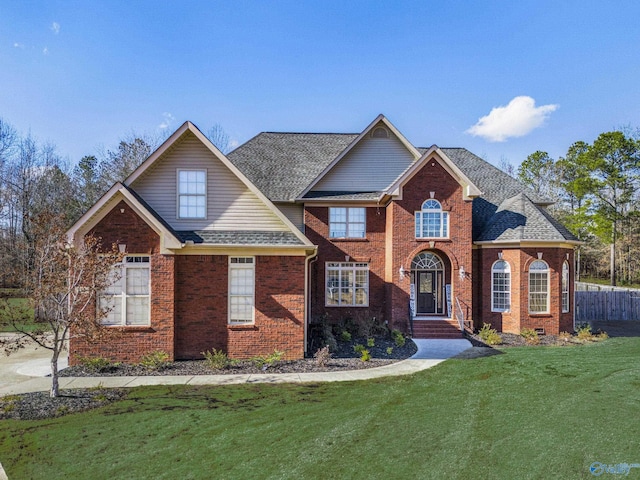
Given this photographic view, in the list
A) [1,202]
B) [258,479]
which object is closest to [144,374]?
[258,479]

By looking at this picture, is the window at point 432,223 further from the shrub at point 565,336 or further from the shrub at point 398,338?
the shrub at point 565,336

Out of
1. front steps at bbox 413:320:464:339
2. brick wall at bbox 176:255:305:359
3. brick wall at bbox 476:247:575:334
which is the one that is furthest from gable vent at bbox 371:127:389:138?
brick wall at bbox 176:255:305:359

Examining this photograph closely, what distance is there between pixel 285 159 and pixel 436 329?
11802 millimetres

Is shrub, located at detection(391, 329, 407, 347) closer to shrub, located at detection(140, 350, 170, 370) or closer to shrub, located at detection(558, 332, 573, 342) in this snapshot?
shrub, located at detection(558, 332, 573, 342)

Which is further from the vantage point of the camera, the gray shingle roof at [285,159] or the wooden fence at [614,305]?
the wooden fence at [614,305]

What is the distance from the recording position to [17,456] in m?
6.02

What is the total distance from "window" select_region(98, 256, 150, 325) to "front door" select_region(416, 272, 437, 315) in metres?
11.8

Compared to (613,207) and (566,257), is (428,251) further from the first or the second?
(613,207)

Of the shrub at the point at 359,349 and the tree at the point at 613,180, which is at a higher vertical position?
the tree at the point at 613,180

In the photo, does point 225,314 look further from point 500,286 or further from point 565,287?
point 565,287

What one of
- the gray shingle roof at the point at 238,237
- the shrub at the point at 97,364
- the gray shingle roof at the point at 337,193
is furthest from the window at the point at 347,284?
the shrub at the point at 97,364

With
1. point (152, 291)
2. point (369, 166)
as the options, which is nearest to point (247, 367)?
point (152, 291)

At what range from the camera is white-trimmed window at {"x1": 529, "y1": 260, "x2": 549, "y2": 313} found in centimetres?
1603

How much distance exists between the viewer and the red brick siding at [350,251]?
17.5 meters
